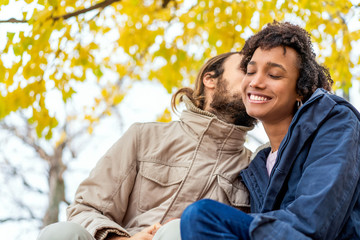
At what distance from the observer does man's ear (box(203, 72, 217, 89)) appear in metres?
2.76

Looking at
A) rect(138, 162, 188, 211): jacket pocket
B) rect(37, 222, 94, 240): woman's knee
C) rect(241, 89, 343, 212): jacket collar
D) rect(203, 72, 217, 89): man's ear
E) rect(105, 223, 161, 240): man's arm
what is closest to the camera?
rect(241, 89, 343, 212): jacket collar

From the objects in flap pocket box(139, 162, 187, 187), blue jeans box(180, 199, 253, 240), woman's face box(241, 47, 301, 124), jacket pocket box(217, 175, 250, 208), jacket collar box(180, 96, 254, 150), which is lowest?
jacket pocket box(217, 175, 250, 208)

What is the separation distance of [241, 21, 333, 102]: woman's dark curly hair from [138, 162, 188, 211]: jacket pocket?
2.47ft

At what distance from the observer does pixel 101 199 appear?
7.57 ft

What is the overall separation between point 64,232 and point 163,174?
0.71 meters

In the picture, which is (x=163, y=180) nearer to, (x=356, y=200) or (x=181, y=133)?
(x=181, y=133)

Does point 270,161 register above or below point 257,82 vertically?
below

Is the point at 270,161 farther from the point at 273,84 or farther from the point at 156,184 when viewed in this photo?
the point at 156,184

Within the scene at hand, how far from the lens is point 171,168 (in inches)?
95.7

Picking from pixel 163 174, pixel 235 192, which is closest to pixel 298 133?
pixel 235 192

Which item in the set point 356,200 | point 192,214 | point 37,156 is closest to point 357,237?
point 356,200

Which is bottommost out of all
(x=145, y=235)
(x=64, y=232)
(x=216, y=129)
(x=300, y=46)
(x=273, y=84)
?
(x=145, y=235)

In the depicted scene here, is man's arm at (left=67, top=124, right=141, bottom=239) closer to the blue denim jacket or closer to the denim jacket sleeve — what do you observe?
the blue denim jacket

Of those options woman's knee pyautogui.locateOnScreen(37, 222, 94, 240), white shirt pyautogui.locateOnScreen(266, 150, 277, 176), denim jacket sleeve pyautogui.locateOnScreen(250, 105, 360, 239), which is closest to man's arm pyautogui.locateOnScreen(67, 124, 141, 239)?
woman's knee pyautogui.locateOnScreen(37, 222, 94, 240)
